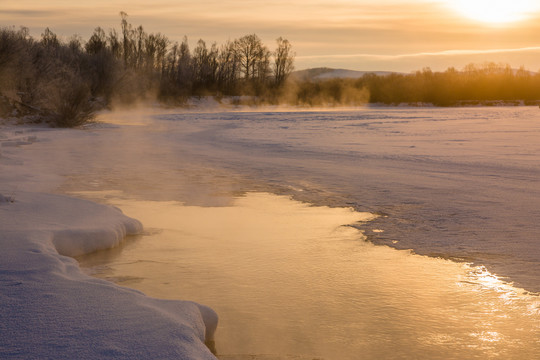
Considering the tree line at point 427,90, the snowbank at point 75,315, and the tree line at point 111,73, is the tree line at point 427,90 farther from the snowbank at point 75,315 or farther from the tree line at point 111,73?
the snowbank at point 75,315

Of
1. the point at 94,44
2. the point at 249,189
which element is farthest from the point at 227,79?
the point at 249,189

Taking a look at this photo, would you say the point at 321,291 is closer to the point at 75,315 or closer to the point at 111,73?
the point at 75,315

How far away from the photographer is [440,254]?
5.36 metres

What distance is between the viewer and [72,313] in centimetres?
324

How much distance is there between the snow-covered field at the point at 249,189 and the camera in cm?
334

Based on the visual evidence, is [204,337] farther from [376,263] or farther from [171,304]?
[376,263]

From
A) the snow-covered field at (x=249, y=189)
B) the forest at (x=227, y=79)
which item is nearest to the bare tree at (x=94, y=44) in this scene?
the forest at (x=227, y=79)

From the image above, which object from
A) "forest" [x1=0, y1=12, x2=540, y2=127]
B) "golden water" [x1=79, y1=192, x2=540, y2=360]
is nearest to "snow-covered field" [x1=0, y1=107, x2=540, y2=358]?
"golden water" [x1=79, y1=192, x2=540, y2=360]

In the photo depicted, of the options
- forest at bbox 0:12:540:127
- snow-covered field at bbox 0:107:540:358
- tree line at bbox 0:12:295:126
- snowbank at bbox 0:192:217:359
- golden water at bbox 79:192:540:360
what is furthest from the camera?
forest at bbox 0:12:540:127

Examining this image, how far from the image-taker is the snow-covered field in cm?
334

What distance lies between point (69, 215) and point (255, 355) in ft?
11.0

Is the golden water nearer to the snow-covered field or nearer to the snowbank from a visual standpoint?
the snow-covered field

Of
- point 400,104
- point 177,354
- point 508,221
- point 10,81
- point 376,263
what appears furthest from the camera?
point 400,104

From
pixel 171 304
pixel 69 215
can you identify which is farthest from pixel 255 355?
pixel 69 215
